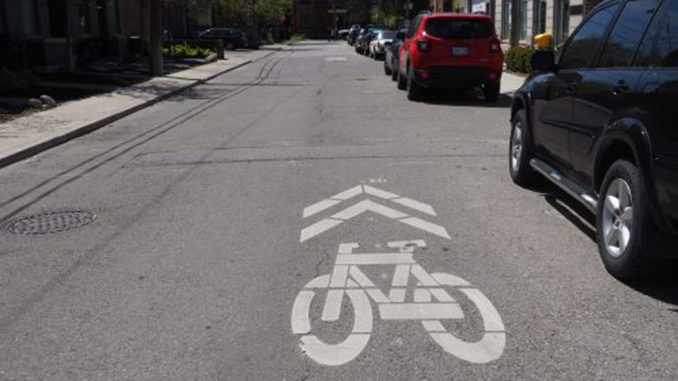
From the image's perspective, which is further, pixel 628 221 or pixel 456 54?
pixel 456 54

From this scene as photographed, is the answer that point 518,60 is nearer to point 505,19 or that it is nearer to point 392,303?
point 505,19

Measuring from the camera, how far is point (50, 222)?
6852 millimetres

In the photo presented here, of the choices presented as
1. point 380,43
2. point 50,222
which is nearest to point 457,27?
point 50,222

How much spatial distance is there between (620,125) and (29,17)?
23088 millimetres

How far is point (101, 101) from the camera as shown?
55.5 ft

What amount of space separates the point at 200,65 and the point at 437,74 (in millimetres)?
17659

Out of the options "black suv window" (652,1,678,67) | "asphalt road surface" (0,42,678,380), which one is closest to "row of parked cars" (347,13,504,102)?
"asphalt road surface" (0,42,678,380)

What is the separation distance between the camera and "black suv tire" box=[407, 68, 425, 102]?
16.0 meters

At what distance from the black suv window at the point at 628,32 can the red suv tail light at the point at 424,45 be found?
9.92 metres

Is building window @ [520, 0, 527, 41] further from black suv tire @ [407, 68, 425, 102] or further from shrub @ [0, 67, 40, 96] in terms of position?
shrub @ [0, 67, 40, 96]

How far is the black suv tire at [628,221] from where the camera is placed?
14.9 ft

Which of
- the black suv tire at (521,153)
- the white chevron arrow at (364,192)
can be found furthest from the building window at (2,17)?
the black suv tire at (521,153)

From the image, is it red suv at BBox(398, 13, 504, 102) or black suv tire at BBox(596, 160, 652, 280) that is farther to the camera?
red suv at BBox(398, 13, 504, 102)

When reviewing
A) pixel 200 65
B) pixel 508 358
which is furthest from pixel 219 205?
pixel 200 65
